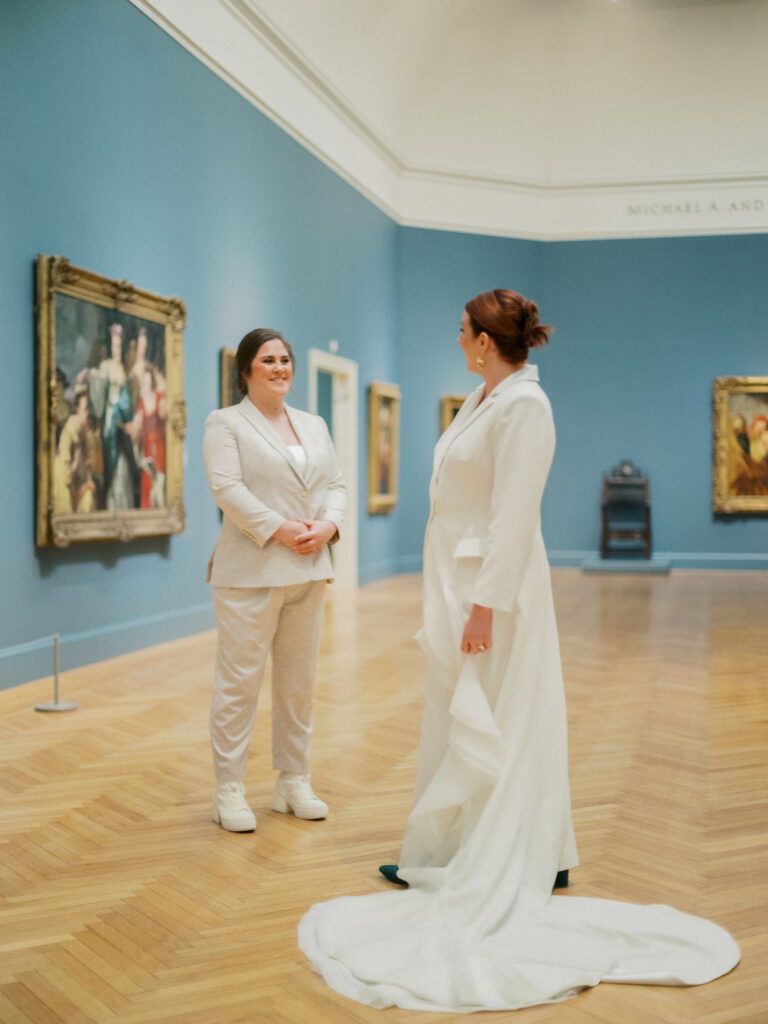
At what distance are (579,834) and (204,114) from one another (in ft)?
24.9

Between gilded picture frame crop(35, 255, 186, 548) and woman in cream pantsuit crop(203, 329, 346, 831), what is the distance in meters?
3.27

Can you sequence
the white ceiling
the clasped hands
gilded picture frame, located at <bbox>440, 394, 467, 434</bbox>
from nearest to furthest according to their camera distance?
the clasped hands
the white ceiling
gilded picture frame, located at <bbox>440, 394, 467, 434</bbox>

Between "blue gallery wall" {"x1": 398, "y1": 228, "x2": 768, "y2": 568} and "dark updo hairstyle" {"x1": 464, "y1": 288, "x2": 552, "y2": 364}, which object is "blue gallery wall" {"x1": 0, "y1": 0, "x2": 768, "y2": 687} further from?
"dark updo hairstyle" {"x1": 464, "y1": 288, "x2": 552, "y2": 364}

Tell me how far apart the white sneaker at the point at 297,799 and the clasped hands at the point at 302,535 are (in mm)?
953

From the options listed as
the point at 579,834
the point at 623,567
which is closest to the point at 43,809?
the point at 579,834

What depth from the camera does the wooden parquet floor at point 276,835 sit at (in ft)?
8.98

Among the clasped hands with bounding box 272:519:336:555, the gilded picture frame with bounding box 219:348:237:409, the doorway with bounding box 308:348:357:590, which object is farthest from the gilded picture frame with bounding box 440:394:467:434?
the clasped hands with bounding box 272:519:336:555

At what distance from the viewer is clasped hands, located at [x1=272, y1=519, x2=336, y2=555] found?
13.2ft

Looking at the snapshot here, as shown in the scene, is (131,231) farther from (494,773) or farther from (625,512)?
(625,512)

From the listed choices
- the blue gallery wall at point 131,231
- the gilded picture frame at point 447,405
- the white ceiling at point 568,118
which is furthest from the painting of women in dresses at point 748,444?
the blue gallery wall at point 131,231

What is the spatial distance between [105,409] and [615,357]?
1107 cm

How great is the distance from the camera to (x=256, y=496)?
418 centimetres

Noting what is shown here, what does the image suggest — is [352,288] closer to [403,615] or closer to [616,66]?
[403,615]

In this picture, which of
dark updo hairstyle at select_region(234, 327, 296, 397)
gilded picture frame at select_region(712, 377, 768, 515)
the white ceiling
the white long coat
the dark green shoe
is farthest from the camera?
gilded picture frame at select_region(712, 377, 768, 515)
